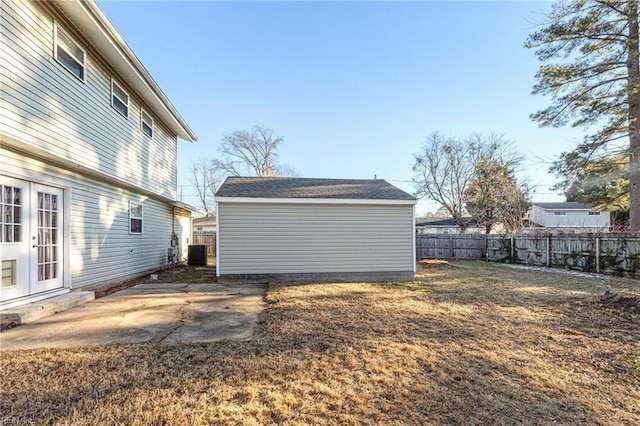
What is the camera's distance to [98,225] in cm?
695

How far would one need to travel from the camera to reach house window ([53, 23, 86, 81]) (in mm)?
5508

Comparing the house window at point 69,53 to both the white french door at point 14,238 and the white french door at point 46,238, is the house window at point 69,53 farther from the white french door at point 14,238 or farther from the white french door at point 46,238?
the white french door at point 14,238

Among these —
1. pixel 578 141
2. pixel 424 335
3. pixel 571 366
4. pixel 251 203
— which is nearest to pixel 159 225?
pixel 251 203

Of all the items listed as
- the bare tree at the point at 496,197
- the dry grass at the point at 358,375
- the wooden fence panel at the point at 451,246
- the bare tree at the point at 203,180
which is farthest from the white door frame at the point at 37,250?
the bare tree at the point at 203,180

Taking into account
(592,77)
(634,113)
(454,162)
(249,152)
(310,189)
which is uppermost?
(249,152)

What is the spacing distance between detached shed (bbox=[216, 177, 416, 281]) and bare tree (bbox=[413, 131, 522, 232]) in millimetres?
16304

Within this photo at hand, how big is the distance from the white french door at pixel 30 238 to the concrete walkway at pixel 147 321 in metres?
0.75

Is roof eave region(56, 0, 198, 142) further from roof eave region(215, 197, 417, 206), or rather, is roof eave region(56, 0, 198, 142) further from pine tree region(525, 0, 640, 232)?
pine tree region(525, 0, 640, 232)

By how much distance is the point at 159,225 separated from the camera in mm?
10602

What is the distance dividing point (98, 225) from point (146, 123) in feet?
13.5

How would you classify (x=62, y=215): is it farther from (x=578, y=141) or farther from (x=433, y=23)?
(x=578, y=141)

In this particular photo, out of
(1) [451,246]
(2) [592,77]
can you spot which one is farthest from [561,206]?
(2) [592,77]

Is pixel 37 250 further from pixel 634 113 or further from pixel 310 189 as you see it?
pixel 634 113

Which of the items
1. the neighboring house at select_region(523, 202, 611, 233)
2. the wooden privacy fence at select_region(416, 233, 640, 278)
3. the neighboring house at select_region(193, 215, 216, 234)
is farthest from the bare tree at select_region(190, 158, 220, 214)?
the neighboring house at select_region(523, 202, 611, 233)
